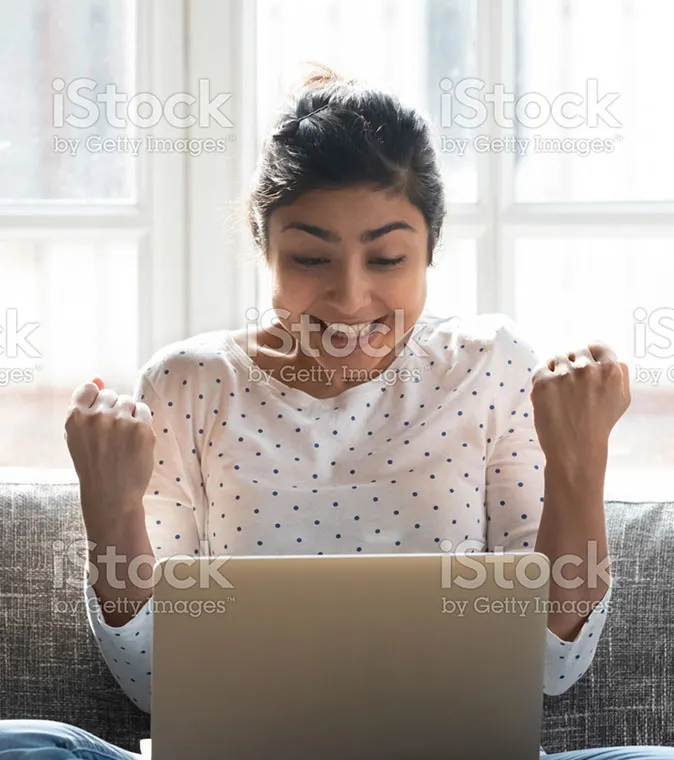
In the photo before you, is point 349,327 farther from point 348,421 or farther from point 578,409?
point 578,409

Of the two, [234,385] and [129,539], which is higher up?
[234,385]

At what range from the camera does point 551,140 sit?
1.96m

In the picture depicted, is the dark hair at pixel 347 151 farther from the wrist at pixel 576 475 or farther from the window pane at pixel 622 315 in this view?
the window pane at pixel 622 315

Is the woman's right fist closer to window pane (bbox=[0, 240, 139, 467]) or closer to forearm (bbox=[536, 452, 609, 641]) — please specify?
forearm (bbox=[536, 452, 609, 641])

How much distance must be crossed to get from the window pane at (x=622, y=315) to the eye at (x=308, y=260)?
695 mm

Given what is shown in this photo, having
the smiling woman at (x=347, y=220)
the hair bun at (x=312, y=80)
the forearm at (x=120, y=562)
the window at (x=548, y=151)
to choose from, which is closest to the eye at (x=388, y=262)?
the smiling woman at (x=347, y=220)

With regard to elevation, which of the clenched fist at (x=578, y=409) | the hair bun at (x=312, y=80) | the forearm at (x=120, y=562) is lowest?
the forearm at (x=120, y=562)

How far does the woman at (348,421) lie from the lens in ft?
4.28

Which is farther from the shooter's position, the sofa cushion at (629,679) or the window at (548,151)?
Answer: the window at (548,151)

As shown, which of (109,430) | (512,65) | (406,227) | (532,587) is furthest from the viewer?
(512,65)

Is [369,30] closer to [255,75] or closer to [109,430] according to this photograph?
[255,75]

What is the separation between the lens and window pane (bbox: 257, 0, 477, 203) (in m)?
1.95

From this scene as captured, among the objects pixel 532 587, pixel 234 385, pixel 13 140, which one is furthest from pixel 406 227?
pixel 13 140

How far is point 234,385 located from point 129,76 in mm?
809
